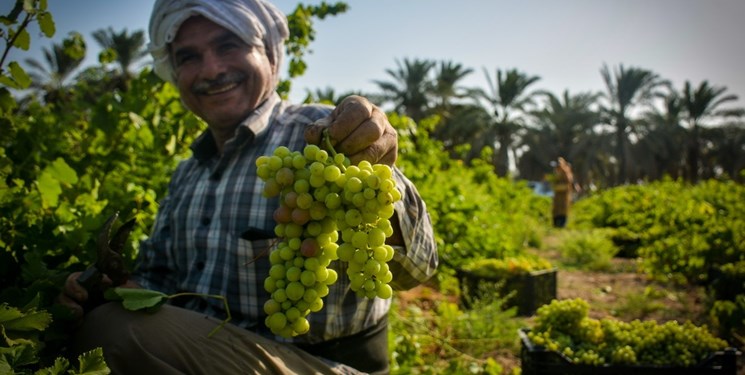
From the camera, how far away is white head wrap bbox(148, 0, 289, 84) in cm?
184

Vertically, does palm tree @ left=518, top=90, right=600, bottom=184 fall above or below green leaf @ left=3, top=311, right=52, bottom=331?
above

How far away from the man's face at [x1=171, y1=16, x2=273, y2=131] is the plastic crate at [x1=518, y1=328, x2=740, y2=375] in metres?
2.07

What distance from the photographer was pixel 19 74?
146cm

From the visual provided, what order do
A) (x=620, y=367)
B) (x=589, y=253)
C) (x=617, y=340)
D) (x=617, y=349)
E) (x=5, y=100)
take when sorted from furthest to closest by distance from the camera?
(x=589, y=253), (x=617, y=340), (x=617, y=349), (x=620, y=367), (x=5, y=100)

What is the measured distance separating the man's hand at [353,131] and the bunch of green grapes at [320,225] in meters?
0.05

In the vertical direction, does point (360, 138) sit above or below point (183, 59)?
below

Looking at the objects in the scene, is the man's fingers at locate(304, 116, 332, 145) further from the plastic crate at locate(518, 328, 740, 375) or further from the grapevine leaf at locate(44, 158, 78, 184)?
the plastic crate at locate(518, 328, 740, 375)

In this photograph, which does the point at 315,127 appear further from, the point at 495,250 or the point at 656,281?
the point at 656,281

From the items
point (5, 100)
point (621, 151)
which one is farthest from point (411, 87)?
point (5, 100)

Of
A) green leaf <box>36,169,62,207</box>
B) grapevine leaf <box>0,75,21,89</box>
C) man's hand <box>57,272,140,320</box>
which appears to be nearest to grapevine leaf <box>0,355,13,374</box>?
man's hand <box>57,272,140,320</box>

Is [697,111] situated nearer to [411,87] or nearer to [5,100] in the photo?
[411,87]

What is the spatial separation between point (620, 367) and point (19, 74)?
299 centimetres

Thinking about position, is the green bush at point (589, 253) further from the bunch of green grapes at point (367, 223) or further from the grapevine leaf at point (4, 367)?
the grapevine leaf at point (4, 367)

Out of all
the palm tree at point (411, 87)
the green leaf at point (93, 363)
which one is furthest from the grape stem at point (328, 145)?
the palm tree at point (411, 87)
